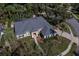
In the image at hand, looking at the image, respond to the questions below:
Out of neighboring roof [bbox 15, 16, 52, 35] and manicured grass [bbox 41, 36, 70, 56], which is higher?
neighboring roof [bbox 15, 16, 52, 35]

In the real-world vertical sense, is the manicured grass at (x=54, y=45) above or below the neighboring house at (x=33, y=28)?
below

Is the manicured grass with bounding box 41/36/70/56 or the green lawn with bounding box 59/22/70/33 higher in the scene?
the green lawn with bounding box 59/22/70/33

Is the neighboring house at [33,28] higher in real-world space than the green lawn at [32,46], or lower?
higher

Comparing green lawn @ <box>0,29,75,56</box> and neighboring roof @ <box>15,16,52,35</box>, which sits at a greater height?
neighboring roof @ <box>15,16,52,35</box>

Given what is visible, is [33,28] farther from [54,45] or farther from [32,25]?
[54,45]

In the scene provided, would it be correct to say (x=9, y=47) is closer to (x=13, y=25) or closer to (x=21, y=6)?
(x=13, y=25)

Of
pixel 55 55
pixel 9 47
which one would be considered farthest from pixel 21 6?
pixel 55 55

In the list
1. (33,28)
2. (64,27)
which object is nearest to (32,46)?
(33,28)
